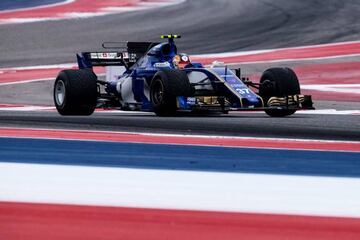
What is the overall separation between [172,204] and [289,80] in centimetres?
693

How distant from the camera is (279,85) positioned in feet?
40.6

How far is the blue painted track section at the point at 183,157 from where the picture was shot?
7.28 meters

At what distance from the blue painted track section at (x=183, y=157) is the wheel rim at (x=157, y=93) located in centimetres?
307

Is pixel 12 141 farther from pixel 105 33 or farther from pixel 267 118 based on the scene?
pixel 105 33

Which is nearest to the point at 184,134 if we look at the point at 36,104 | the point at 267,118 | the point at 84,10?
the point at 267,118

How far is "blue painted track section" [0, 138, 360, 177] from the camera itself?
7277 millimetres

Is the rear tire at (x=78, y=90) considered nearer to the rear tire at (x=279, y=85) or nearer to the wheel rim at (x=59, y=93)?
the wheel rim at (x=59, y=93)

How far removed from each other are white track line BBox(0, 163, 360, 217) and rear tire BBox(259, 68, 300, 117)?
549 cm

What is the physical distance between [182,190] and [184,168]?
3.43ft

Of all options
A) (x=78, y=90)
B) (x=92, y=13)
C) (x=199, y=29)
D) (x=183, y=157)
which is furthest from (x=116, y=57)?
(x=92, y=13)

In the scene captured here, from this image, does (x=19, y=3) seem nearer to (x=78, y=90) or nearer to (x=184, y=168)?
(x=78, y=90)

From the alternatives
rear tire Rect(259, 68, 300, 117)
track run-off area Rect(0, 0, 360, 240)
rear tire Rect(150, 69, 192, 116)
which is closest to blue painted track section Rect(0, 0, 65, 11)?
track run-off area Rect(0, 0, 360, 240)

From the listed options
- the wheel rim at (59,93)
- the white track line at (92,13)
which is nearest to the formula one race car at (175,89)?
the wheel rim at (59,93)

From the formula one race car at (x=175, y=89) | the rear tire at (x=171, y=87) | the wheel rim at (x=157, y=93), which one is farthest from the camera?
the wheel rim at (x=157, y=93)
